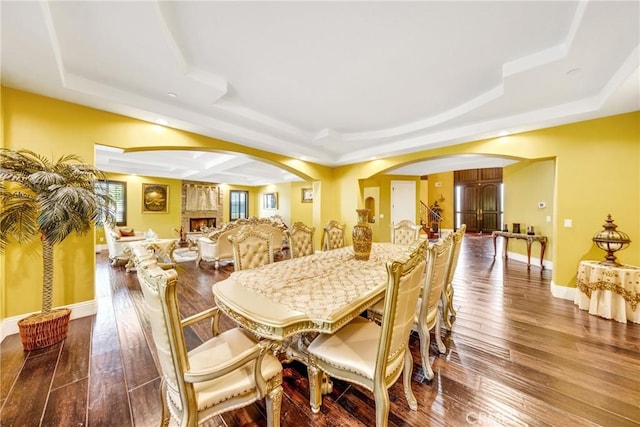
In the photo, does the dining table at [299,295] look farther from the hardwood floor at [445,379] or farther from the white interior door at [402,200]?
the white interior door at [402,200]

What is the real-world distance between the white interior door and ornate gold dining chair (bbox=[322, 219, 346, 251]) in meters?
4.33

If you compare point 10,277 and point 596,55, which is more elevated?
point 596,55

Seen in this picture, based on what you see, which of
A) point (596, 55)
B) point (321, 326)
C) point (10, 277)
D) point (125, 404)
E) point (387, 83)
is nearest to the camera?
point (321, 326)

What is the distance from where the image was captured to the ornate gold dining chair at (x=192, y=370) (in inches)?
37.4

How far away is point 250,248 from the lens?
2461mm

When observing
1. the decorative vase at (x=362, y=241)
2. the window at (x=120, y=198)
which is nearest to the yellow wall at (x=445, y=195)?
the decorative vase at (x=362, y=241)

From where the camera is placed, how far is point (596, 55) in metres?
2.09

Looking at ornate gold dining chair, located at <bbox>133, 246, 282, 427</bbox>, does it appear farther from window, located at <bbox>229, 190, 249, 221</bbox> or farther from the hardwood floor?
window, located at <bbox>229, 190, 249, 221</bbox>

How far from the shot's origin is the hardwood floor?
4.81 feet

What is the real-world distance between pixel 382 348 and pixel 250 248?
5.53ft

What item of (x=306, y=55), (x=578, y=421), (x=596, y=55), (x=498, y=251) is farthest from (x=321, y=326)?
(x=498, y=251)

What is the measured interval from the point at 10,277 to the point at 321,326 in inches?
Result: 134

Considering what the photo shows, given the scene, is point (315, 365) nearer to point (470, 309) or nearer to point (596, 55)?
point (470, 309)

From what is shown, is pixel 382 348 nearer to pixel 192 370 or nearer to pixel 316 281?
pixel 316 281
